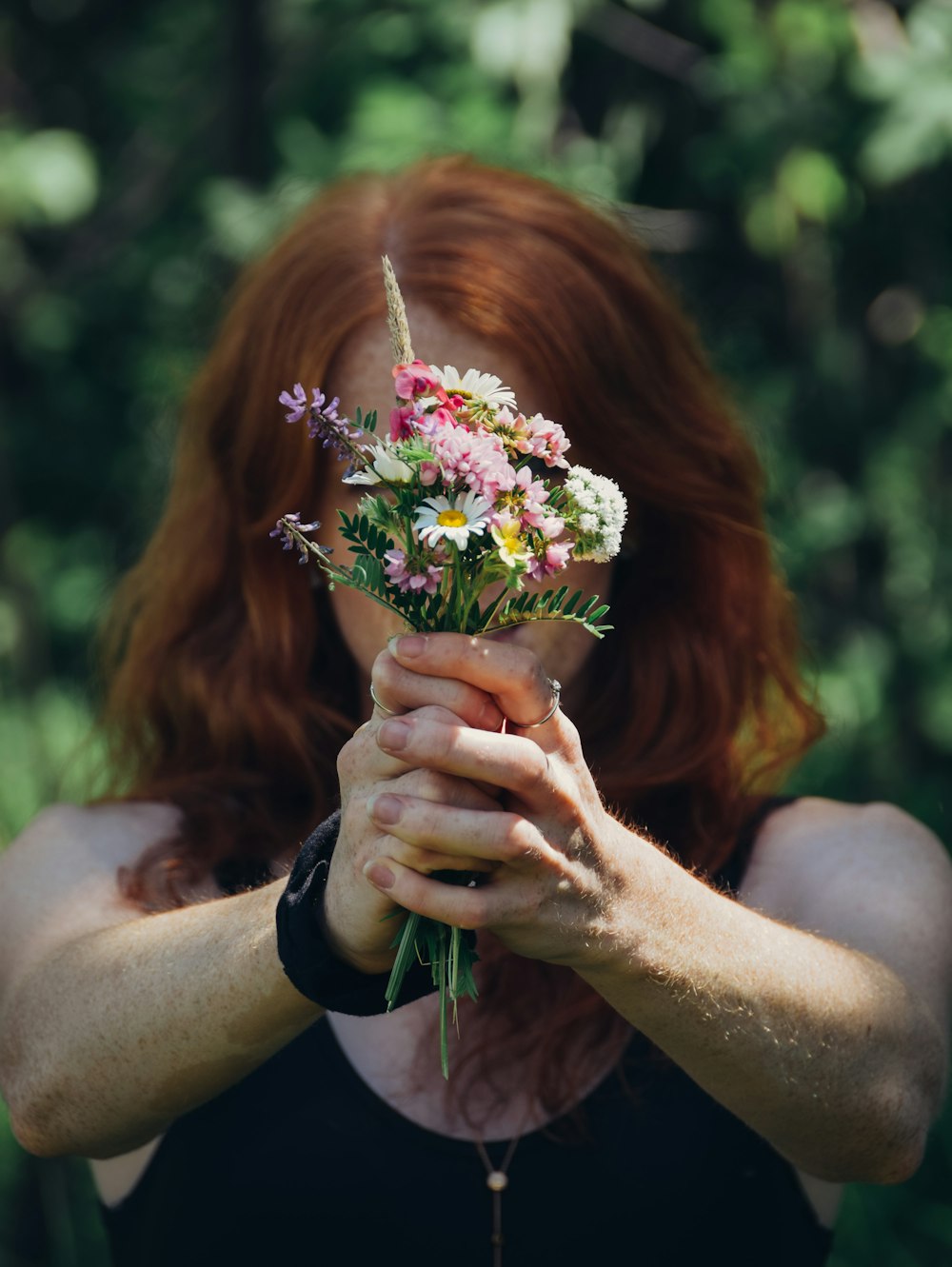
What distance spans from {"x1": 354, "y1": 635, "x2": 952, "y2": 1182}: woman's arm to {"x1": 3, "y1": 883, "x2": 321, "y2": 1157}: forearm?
0.24 metres

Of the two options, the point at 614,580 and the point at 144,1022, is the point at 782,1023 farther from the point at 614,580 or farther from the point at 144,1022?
the point at 614,580

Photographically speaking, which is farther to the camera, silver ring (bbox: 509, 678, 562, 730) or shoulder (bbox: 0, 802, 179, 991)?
shoulder (bbox: 0, 802, 179, 991)

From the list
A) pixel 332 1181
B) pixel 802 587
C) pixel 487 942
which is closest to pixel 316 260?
pixel 487 942

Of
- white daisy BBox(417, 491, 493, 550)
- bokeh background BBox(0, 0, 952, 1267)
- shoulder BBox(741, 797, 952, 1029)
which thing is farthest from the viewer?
bokeh background BBox(0, 0, 952, 1267)

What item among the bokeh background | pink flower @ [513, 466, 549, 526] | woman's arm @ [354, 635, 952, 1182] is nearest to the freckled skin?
woman's arm @ [354, 635, 952, 1182]

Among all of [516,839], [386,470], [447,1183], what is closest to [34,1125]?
[447,1183]

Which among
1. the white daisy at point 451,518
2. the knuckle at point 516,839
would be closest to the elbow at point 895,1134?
the knuckle at point 516,839

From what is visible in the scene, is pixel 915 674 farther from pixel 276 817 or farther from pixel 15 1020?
pixel 15 1020

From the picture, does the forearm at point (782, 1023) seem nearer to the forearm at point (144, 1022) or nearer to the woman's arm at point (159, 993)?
the woman's arm at point (159, 993)

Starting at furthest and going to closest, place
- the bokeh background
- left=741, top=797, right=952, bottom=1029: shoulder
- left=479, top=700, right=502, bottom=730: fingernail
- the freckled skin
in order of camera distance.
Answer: the bokeh background
the freckled skin
left=741, top=797, right=952, bottom=1029: shoulder
left=479, top=700, right=502, bottom=730: fingernail

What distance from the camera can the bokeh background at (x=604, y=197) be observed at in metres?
3.27

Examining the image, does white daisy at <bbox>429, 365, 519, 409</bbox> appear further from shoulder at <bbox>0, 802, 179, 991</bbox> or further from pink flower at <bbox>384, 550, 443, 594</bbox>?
shoulder at <bbox>0, 802, 179, 991</bbox>

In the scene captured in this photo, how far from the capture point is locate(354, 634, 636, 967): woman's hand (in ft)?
3.59

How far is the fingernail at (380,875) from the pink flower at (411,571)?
23cm
